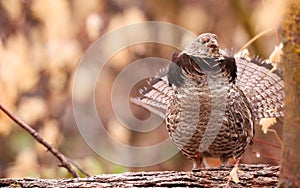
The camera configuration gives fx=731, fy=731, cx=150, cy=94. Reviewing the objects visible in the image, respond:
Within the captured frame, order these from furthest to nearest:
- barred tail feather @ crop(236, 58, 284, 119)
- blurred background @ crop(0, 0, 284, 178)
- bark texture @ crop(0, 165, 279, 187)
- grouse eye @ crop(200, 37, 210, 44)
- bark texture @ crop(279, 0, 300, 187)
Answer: blurred background @ crop(0, 0, 284, 178)
barred tail feather @ crop(236, 58, 284, 119)
grouse eye @ crop(200, 37, 210, 44)
bark texture @ crop(0, 165, 279, 187)
bark texture @ crop(279, 0, 300, 187)

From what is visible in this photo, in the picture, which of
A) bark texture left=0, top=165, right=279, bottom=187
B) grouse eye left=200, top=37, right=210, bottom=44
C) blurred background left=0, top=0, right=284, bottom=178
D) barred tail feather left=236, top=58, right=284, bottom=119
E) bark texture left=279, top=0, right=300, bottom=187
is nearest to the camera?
bark texture left=279, top=0, right=300, bottom=187

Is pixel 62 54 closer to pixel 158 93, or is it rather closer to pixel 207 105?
pixel 158 93

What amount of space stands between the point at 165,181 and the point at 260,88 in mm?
1059

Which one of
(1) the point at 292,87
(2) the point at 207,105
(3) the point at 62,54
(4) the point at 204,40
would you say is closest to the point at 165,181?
(2) the point at 207,105

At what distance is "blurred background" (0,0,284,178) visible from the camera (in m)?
4.90

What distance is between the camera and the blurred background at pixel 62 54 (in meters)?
4.90

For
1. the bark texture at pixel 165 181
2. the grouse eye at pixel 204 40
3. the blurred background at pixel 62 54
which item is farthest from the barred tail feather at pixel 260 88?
the blurred background at pixel 62 54

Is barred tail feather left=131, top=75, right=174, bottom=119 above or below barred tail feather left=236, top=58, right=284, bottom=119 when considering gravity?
above

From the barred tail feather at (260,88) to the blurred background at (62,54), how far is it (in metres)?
0.97

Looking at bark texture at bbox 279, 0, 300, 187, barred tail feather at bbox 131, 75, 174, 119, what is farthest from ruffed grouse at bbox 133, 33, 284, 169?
bark texture at bbox 279, 0, 300, 187

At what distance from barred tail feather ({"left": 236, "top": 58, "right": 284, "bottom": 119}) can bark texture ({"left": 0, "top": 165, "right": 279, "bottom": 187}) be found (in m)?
0.85

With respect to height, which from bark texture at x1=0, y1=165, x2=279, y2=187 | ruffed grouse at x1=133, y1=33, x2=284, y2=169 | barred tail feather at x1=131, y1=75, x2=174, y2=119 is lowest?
bark texture at x1=0, y1=165, x2=279, y2=187

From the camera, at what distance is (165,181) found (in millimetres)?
2596

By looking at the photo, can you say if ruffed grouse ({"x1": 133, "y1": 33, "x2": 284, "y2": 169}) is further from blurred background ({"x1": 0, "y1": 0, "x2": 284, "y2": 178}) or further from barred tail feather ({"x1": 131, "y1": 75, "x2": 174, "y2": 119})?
blurred background ({"x1": 0, "y1": 0, "x2": 284, "y2": 178})
